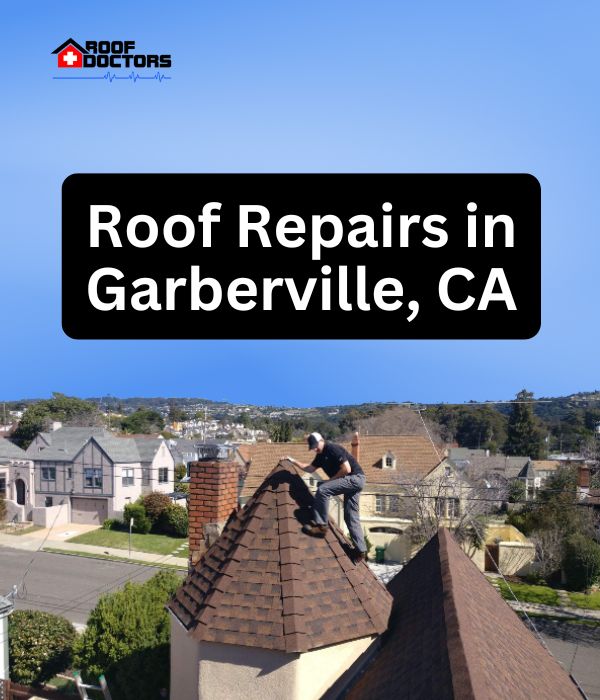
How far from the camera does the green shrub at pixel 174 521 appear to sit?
4034cm

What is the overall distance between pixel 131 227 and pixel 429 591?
307 inches

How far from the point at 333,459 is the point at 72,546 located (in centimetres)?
3554

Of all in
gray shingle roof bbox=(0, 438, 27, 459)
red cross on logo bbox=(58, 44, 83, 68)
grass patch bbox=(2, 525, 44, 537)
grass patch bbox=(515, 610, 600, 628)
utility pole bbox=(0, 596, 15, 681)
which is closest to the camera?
red cross on logo bbox=(58, 44, 83, 68)

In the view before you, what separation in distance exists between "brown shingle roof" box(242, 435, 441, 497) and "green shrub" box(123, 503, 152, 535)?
23.7 feet

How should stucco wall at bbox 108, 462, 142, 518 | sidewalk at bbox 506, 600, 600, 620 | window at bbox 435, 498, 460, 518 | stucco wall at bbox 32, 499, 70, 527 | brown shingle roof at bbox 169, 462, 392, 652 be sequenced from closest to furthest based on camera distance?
1. brown shingle roof at bbox 169, 462, 392, 652
2. sidewalk at bbox 506, 600, 600, 620
3. window at bbox 435, 498, 460, 518
4. stucco wall at bbox 32, 499, 70, 527
5. stucco wall at bbox 108, 462, 142, 518

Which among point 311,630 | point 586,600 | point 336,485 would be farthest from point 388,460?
point 311,630

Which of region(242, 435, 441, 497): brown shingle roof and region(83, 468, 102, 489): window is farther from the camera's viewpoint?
region(83, 468, 102, 489): window

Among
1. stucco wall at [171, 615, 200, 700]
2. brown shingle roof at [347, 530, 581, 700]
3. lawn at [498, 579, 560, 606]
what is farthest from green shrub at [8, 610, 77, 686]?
lawn at [498, 579, 560, 606]

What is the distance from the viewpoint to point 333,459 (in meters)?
7.81

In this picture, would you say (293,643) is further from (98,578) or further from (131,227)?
(98,578)

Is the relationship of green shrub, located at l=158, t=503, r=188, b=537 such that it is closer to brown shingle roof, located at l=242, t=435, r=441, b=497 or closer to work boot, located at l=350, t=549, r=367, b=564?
brown shingle roof, located at l=242, t=435, r=441, b=497

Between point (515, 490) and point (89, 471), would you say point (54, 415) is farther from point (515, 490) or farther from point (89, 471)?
point (515, 490)

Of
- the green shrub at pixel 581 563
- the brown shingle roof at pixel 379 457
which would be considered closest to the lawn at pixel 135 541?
the brown shingle roof at pixel 379 457

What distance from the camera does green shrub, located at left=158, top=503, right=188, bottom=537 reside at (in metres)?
40.3
